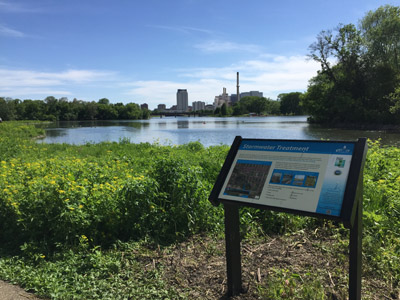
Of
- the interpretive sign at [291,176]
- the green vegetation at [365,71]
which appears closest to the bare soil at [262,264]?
the interpretive sign at [291,176]

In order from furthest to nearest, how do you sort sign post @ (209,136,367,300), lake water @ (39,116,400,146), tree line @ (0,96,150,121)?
tree line @ (0,96,150,121) < lake water @ (39,116,400,146) < sign post @ (209,136,367,300)

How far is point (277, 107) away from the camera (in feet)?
549

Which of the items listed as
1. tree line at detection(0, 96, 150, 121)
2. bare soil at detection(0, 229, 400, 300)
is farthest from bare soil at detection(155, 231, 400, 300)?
tree line at detection(0, 96, 150, 121)

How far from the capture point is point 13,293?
327cm

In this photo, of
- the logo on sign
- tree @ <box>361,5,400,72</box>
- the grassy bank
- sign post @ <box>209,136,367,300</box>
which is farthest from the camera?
tree @ <box>361,5,400,72</box>

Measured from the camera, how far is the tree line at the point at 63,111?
111 meters

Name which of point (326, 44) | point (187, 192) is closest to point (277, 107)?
point (326, 44)

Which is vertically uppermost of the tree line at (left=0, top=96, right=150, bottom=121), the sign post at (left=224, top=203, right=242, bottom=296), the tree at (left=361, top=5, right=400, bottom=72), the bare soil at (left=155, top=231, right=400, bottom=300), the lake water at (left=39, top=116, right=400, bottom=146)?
the tree at (left=361, top=5, right=400, bottom=72)

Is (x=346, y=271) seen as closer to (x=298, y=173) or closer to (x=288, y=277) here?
(x=288, y=277)

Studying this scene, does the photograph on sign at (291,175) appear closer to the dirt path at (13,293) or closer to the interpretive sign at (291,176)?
the interpretive sign at (291,176)

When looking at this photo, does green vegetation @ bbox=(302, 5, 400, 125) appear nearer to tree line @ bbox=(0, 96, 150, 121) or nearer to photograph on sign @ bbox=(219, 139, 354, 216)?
photograph on sign @ bbox=(219, 139, 354, 216)

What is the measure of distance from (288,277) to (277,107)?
170 metres

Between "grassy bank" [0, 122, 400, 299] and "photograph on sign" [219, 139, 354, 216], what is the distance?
3.39 ft

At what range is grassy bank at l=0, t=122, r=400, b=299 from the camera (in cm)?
327
